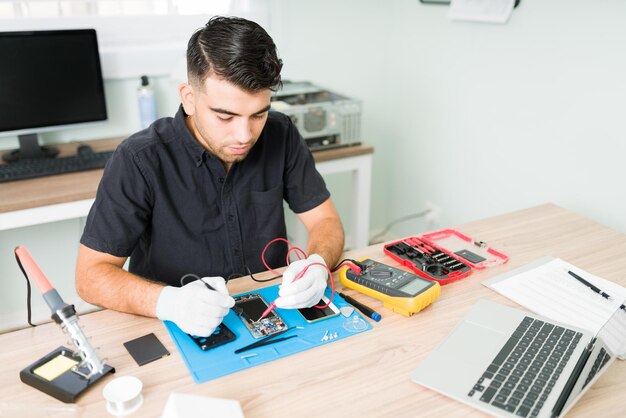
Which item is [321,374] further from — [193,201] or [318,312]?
[193,201]

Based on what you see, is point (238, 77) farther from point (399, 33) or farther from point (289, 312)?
point (399, 33)

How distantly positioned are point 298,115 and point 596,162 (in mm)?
1083

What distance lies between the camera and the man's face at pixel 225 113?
3.98ft

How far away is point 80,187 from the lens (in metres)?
1.84

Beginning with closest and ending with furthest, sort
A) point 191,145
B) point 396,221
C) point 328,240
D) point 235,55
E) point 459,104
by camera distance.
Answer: point 235,55
point 191,145
point 328,240
point 459,104
point 396,221

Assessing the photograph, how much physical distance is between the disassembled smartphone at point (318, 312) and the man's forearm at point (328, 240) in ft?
0.64

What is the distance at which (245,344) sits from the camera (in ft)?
3.38

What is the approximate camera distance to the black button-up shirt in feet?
4.21

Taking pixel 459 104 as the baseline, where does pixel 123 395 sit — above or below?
below

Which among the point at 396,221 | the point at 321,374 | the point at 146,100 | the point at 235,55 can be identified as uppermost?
the point at 235,55

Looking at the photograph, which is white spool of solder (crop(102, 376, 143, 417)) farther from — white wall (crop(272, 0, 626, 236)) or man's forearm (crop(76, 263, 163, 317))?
white wall (crop(272, 0, 626, 236))

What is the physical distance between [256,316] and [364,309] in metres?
0.23

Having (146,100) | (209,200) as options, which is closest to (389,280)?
(209,200)

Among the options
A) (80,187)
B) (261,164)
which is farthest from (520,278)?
(80,187)
